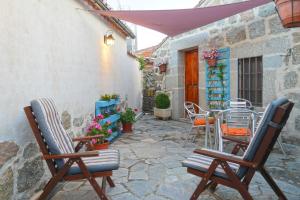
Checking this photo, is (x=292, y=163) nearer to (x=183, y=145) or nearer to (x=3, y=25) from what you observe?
(x=183, y=145)

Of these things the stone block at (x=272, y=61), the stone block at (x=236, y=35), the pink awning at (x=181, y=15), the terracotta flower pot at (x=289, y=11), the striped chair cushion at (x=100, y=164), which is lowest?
the striped chair cushion at (x=100, y=164)

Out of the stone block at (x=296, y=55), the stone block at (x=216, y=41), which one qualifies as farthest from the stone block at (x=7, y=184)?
the stone block at (x=216, y=41)

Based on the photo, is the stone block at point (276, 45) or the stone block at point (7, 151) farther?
the stone block at point (276, 45)

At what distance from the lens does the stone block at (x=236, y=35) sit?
5145mm

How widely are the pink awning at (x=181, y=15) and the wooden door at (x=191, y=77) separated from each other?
6.31 feet

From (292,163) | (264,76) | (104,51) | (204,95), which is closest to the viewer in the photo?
(292,163)

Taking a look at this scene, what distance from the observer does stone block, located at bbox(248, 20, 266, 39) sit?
4.72 metres

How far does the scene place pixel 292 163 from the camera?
3318 millimetres

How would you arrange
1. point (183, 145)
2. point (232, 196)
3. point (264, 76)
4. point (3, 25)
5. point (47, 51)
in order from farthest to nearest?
point (264, 76) < point (183, 145) < point (47, 51) < point (232, 196) < point (3, 25)

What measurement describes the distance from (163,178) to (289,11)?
8.06 ft

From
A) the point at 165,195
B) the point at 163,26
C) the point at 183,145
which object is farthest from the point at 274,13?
the point at 165,195

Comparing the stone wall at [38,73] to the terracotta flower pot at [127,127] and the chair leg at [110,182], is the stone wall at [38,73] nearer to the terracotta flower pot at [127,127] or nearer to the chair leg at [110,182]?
the chair leg at [110,182]

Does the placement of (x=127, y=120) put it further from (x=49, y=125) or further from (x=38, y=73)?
(x=49, y=125)

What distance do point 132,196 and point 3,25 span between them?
6.18 feet
